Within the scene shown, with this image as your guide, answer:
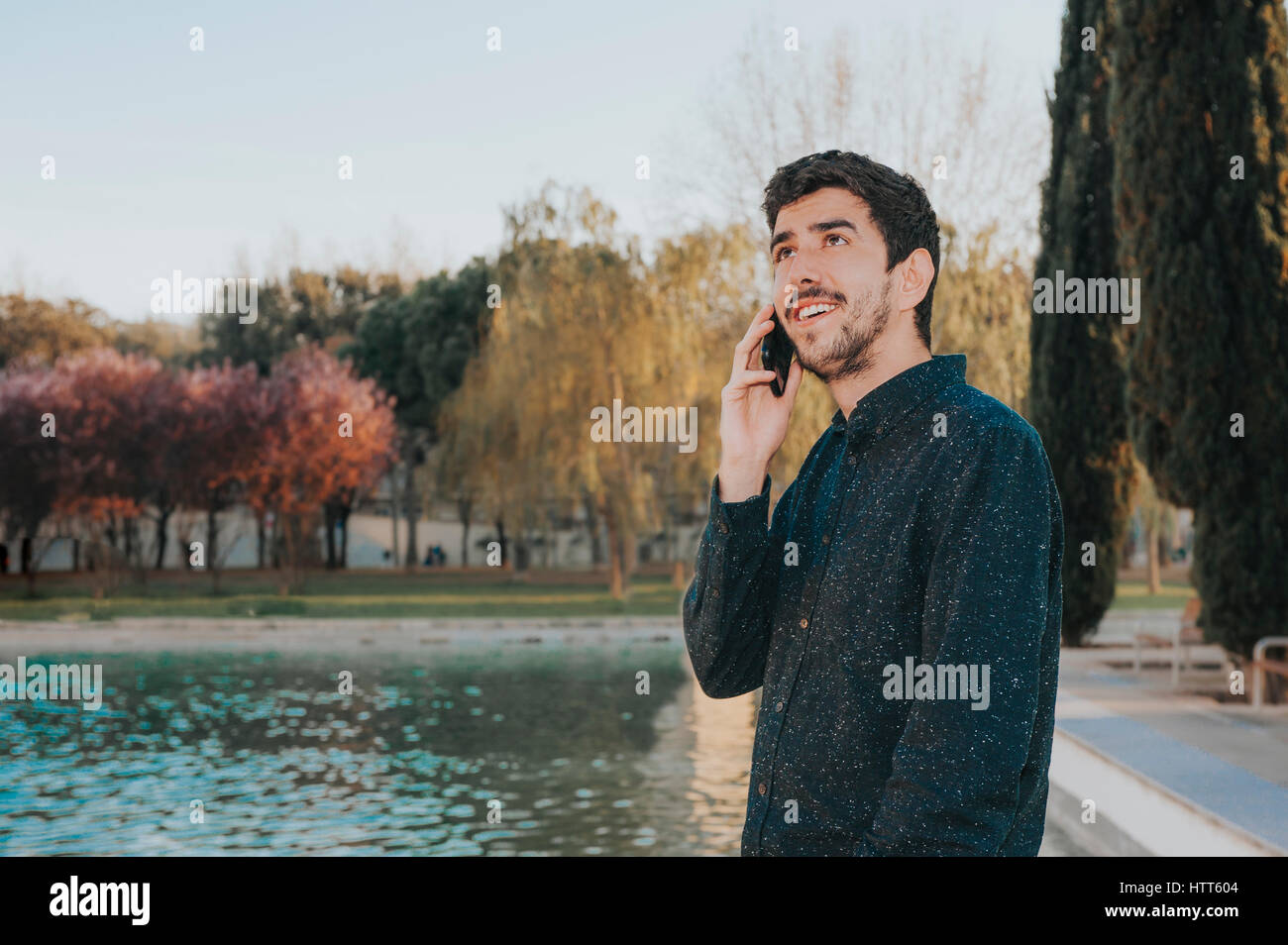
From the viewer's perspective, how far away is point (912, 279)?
2016 millimetres

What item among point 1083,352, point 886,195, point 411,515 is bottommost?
point 411,515

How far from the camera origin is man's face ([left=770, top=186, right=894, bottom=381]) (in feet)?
6.54

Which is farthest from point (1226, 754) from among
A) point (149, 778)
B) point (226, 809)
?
point (149, 778)

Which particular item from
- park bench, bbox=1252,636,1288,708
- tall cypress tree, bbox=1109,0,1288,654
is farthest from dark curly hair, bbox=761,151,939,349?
tall cypress tree, bbox=1109,0,1288,654

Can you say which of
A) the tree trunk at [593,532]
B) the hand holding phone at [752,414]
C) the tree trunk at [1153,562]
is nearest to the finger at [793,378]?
the hand holding phone at [752,414]

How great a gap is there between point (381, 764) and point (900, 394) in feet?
32.0

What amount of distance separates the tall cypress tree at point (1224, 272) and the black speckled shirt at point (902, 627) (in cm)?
1120

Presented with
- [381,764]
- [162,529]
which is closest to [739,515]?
[381,764]

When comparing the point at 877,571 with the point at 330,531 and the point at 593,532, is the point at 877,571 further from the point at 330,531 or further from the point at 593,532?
the point at 330,531

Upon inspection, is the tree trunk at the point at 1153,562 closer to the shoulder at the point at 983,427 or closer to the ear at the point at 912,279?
the ear at the point at 912,279
